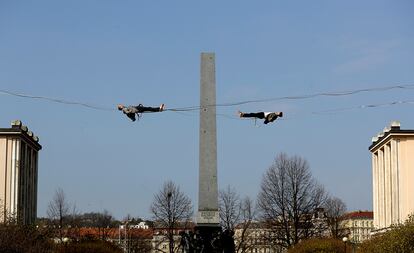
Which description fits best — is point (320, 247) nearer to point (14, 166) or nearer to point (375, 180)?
point (14, 166)

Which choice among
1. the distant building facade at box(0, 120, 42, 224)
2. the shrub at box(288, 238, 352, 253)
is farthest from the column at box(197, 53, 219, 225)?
the distant building facade at box(0, 120, 42, 224)

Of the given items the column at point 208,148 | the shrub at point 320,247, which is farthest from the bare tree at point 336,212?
the column at point 208,148

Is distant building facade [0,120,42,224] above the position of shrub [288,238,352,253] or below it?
above

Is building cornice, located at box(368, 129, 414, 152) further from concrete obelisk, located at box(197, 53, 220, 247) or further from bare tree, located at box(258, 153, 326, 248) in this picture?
concrete obelisk, located at box(197, 53, 220, 247)

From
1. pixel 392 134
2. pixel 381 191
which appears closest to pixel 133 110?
pixel 392 134

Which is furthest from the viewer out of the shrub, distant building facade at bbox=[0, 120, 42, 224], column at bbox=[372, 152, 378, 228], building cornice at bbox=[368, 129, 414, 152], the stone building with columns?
column at bbox=[372, 152, 378, 228]

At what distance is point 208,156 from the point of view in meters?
23.1

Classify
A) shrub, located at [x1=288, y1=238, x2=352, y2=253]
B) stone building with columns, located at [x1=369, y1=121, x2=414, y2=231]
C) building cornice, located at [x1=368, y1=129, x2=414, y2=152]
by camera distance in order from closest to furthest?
1. shrub, located at [x1=288, y1=238, x2=352, y2=253]
2. stone building with columns, located at [x1=369, y1=121, x2=414, y2=231]
3. building cornice, located at [x1=368, y1=129, x2=414, y2=152]

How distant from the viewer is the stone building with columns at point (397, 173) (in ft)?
212

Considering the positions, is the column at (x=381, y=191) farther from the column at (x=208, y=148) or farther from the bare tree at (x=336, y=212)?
the column at (x=208, y=148)

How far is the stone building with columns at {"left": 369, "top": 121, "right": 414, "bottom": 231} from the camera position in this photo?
64625 mm

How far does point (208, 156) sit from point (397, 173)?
45449mm

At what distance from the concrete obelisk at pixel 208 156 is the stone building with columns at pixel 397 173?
41853mm

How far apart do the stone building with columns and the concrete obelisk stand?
1648 inches
